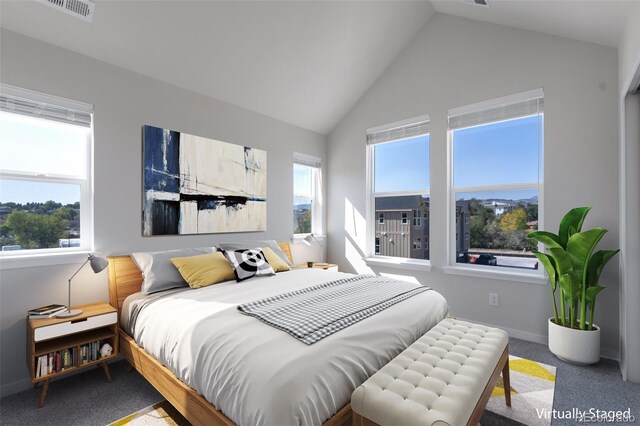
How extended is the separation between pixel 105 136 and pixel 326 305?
236cm

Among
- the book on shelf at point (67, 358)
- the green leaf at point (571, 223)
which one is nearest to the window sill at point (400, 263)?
the green leaf at point (571, 223)

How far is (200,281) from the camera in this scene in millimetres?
2625

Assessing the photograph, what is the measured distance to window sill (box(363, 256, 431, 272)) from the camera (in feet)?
12.5

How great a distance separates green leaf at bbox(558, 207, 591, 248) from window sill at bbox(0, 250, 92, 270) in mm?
3978

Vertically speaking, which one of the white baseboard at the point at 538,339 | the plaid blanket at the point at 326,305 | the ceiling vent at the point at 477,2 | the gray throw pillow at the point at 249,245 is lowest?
the white baseboard at the point at 538,339

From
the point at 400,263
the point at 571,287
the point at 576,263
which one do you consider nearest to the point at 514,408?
the point at 571,287

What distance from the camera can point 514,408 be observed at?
2.00 metres

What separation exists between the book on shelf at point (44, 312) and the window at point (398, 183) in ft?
11.4

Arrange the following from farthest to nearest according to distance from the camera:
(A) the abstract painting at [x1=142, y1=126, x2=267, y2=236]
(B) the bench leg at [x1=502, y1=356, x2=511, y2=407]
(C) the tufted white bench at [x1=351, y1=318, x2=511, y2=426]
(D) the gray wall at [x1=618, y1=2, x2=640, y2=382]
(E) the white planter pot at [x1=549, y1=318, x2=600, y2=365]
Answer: (A) the abstract painting at [x1=142, y1=126, x2=267, y2=236] < (E) the white planter pot at [x1=549, y1=318, x2=600, y2=365] < (D) the gray wall at [x1=618, y1=2, x2=640, y2=382] < (B) the bench leg at [x1=502, y1=356, x2=511, y2=407] < (C) the tufted white bench at [x1=351, y1=318, x2=511, y2=426]

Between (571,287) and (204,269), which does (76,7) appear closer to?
(204,269)

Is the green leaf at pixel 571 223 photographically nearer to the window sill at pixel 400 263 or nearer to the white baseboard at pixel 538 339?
the white baseboard at pixel 538 339

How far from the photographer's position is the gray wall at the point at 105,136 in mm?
2229

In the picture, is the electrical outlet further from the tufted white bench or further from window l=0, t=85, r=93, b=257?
window l=0, t=85, r=93, b=257

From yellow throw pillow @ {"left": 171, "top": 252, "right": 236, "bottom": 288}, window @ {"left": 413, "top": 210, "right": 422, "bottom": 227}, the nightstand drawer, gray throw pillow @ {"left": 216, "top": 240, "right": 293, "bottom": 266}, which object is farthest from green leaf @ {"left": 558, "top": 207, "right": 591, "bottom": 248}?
the nightstand drawer
